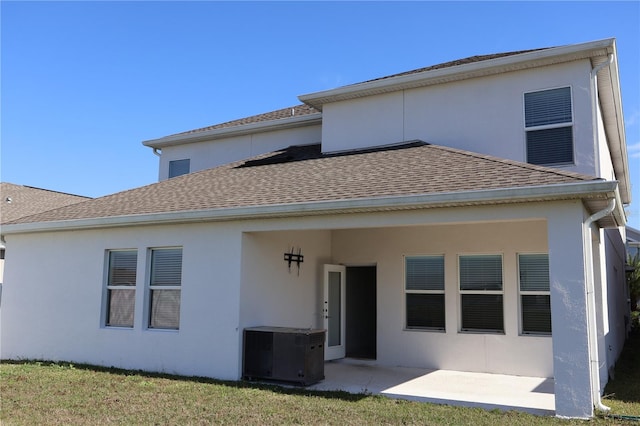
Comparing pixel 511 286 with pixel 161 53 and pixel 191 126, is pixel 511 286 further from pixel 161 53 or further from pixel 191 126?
pixel 191 126

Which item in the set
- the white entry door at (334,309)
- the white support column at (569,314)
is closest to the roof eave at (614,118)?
the white support column at (569,314)

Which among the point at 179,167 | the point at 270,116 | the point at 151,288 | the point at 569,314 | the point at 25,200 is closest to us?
the point at 569,314

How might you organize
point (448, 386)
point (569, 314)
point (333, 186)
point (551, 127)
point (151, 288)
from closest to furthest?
point (569, 314)
point (448, 386)
point (333, 186)
point (551, 127)
point (151, 288)

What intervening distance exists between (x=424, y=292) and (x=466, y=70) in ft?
15.7

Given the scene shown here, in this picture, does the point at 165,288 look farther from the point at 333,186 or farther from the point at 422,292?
the point at 422,292

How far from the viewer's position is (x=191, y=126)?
17578mm

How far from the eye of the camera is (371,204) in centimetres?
823

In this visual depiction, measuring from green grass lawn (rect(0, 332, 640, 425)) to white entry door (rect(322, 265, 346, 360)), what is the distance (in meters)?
3.47

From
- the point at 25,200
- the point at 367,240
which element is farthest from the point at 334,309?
the point at 25,200

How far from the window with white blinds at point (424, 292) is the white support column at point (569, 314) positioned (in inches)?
167

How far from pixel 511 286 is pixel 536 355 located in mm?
1356

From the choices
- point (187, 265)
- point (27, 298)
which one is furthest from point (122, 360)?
point (27, 298)

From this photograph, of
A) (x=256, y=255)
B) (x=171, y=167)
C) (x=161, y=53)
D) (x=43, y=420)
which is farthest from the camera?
(x=171, y=167)

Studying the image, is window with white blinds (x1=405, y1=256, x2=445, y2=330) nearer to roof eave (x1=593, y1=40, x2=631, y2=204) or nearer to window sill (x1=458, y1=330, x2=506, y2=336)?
window sill (x1=458, y1=330, x2=506, y2=336)
